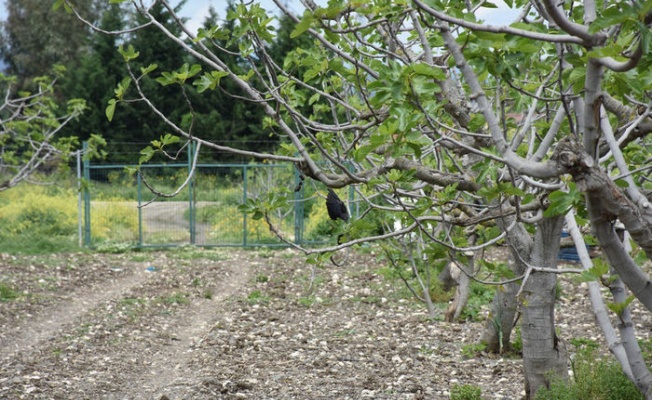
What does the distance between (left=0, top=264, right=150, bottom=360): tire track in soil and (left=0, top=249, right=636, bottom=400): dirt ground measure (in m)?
0.02

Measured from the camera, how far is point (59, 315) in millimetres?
7828

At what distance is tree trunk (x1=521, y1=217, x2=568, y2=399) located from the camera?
362 cm

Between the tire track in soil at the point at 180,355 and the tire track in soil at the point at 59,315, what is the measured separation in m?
1.06

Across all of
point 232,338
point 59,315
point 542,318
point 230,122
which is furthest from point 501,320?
point 230,122

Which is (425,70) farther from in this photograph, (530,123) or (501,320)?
(501,320)

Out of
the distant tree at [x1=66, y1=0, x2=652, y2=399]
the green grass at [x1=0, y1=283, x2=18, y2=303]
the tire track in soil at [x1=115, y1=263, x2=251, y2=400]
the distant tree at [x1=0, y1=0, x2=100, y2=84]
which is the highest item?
the distant tree at [x1=0, y1=0, x2=100, y2=84]

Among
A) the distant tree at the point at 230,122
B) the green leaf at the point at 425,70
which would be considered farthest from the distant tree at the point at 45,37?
the green leaf at the point at 425,70

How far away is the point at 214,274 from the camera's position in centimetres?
1081

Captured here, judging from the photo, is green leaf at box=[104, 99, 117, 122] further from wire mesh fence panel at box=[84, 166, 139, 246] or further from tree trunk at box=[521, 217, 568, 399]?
wire mesh fence panel at box=[84, 166, 139, 246]

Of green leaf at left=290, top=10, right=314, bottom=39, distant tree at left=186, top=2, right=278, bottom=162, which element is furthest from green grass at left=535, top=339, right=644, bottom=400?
distant tree at left=186, top=2, right=278, bottom=162

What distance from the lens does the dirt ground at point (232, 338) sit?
5020 mm

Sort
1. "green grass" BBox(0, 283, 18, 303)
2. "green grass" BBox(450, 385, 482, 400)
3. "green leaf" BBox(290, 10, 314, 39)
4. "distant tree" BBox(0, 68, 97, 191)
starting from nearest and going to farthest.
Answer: "green leaf" BBox(290, 10, 314, 39), "green grass" BBox(450, 385, 482, 400), "green grass" BBox(0, 283, 18, 303), "distant tree" BBox(0, 68, 97, 191)

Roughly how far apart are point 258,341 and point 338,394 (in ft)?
6.03

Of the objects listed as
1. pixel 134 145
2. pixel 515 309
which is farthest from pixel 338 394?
pixel 134 145
